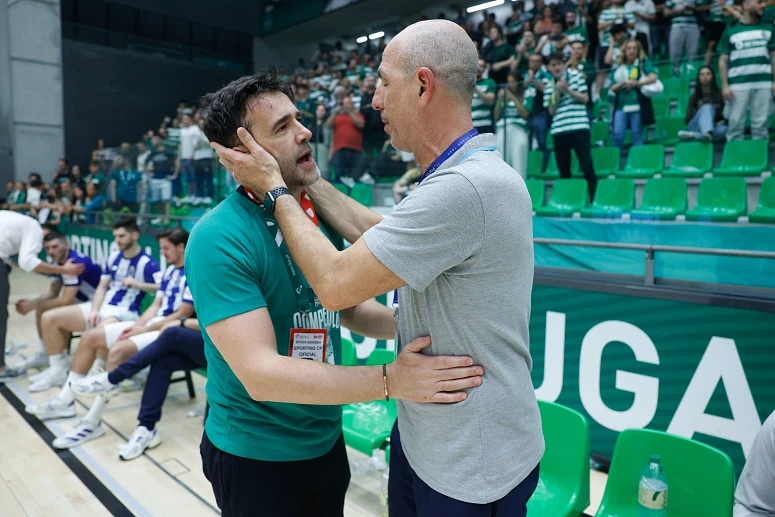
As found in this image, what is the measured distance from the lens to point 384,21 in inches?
606

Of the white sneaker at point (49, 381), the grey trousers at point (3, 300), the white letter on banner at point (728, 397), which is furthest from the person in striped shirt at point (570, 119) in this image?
the grey trousers at point (3, 300)

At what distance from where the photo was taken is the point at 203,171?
708 cm

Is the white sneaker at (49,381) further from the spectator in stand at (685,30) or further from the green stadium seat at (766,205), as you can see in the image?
the spectator in stand at (685,30)

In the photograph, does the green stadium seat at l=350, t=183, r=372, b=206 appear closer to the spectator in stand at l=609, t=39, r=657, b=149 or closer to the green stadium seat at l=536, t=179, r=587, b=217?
the green stadium seat at l=536, t=179, r=587, b=217

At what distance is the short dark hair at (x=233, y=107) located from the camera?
130 cm

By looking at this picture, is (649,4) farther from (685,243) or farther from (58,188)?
(58,188)

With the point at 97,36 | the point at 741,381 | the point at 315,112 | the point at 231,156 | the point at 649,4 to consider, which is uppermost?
the point at 97,36

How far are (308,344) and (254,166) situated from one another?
445mm

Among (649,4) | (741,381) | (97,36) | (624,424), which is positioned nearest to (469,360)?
(741,381)

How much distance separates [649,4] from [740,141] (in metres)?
3.30

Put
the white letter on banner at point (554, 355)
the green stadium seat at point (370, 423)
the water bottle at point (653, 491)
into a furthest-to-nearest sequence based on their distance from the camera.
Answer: the white letter on banner at point (554, 355), the green stadium seat at point (370, 423), the water bottle at point (653, 491)

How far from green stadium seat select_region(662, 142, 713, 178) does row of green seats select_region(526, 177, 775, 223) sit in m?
0.20

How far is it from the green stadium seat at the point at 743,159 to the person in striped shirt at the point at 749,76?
61mm

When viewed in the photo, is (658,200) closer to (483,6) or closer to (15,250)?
(15,250)
